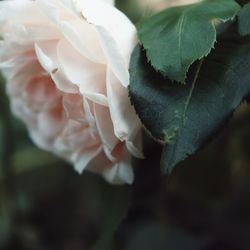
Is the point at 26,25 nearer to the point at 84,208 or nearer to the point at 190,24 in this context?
the point at 190,24

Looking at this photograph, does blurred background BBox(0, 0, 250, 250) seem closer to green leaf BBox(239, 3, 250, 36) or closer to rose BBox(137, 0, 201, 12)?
rose BBox(137, 0, 201, 12)

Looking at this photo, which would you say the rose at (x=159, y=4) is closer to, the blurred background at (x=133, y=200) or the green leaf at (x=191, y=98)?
the blurred background at (x=133, y=200)

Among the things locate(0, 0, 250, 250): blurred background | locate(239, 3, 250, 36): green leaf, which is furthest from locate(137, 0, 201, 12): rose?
locate(239, 3, 250, 36): green leaf

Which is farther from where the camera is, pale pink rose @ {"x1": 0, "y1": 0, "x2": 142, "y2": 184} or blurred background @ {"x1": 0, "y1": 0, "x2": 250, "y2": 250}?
blurred background @ {"x1": 0, "y1": 0, "x2": 250, "y2": 250}

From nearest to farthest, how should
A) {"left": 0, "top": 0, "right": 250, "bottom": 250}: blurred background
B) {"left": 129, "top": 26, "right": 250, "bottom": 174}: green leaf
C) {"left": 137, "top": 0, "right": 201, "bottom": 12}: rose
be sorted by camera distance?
{"left": 129, "top": 26, "right": 250, "bottom": 174}: green leaf < {"left": 137, "top": 0, "right": 201, "bottom": 12}: rose < {"left": 0, "top": 0, "right": 250, "bottom": 250}: blurred background

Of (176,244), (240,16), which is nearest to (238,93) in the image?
(240,16)

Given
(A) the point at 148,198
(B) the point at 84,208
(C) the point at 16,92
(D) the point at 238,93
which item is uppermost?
(D) the point at 238,93
